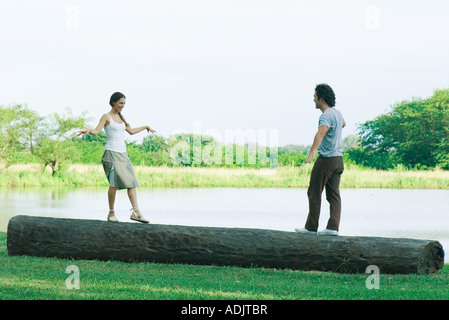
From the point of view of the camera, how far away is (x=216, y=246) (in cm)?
878

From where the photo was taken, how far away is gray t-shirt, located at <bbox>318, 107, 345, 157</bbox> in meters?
8.06

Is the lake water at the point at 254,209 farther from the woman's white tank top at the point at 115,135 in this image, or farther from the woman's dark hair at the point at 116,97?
the woman's dark hair at the point at 116,97

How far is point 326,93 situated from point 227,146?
118 feet

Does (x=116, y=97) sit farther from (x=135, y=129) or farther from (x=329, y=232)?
(x=329, y=232)

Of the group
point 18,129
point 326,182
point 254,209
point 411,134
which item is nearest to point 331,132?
point 326,182

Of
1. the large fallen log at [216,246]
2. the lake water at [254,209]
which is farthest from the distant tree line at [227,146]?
the large fallen log at [216,246]

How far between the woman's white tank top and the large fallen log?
1.18 metres

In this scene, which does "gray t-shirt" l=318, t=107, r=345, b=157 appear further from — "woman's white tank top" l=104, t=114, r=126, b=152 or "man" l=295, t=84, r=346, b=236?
"woman's white tank top" l=104, t=114, r=126, b=152

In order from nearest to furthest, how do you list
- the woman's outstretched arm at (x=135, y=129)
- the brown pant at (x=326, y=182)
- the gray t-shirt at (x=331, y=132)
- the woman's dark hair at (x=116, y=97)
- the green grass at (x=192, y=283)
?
the green grass at (x=192, y=283), the gray t-shirt at (x=331, y=132), the brown pant at (x=326, y=182), the woman's dark hair at (x=116, y=97), the woman's outstretched arm at (x=135, y=129)

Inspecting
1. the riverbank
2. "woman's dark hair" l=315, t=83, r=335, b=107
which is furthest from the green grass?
the riverbank

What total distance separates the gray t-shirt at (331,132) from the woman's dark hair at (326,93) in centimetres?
12

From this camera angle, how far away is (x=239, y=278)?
7867mm

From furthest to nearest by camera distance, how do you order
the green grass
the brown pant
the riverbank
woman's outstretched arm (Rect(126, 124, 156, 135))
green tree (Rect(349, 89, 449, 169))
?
1. green tree (Rect(349, 89, 449, 169))
2. the riverbank
3. woman's outstretched arm (Rect(126, 124, 156, 135))
4. the brown pant
5. the green grass

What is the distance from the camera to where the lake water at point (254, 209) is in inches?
696
